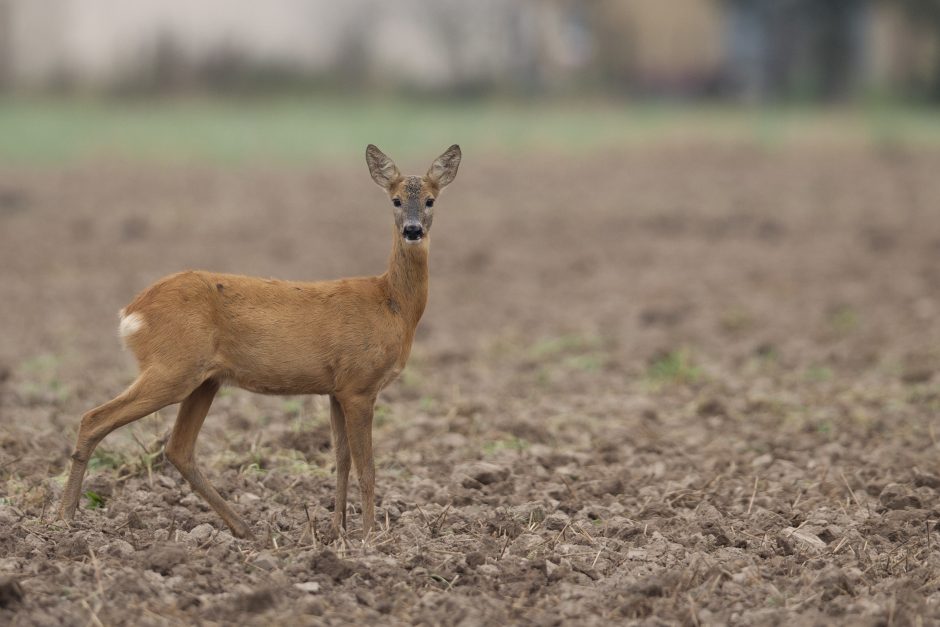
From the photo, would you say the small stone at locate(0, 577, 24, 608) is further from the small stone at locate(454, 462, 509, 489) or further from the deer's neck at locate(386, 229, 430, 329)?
the small stone at locate(454, 462, 509, 489)

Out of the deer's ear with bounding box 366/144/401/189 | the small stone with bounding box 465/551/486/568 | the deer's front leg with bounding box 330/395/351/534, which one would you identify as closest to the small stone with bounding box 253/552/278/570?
the deer's front leg with bounding box 330/395/351/534

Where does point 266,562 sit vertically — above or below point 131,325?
below

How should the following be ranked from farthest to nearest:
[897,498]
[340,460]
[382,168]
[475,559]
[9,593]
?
[897,498]
[382,168]
[340,460]
[475,559]
[9,593]

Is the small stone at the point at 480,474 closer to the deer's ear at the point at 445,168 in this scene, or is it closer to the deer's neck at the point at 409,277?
the deer's neck at the point at 409,277

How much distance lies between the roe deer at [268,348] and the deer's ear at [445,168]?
221 millimetres

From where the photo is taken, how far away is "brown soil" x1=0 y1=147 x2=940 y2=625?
5.38 meters

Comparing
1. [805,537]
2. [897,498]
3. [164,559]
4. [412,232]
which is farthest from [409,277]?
[897,498]

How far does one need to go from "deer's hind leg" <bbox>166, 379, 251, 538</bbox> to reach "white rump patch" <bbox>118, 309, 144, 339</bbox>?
0.39 metres

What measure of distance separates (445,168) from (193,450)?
1.84 metres

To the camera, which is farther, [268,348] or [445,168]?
[445,168]

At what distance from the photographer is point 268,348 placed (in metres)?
6.02

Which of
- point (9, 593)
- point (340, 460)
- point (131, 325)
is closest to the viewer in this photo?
point (9, 593)

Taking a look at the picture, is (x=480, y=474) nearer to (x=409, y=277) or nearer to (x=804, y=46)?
(x=409, y=277)

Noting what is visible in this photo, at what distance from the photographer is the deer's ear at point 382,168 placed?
6.53 meters
